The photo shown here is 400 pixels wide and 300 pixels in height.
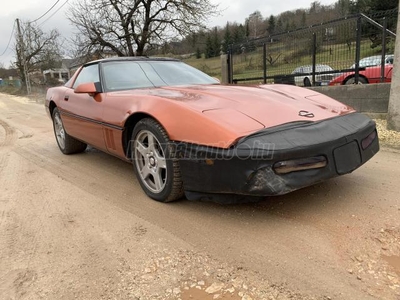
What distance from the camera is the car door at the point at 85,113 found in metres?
3.66

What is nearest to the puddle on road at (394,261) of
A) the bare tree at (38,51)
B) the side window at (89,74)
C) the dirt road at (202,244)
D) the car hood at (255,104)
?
the dirt road at (202,244)

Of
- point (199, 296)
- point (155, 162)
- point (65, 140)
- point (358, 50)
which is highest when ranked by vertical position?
point (358, 50)

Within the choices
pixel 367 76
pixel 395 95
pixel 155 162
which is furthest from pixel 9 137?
pixel 367 76

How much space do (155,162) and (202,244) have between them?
37.2 inches

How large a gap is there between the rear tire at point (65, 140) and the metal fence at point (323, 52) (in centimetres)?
596

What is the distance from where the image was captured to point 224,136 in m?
2.35

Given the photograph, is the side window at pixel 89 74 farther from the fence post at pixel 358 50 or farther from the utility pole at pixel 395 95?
the fence post at pixel 358 50

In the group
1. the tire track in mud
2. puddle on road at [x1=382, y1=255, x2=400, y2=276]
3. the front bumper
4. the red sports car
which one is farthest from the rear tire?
puddle on road at [x1=382, y1=255, x2=400, y2=276]

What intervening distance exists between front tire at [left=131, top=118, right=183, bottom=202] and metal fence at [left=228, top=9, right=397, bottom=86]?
20.7ft

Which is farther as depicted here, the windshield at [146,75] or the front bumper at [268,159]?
the windshield at [146,75]

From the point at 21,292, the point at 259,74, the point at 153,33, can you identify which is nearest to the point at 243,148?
the point at 21,292

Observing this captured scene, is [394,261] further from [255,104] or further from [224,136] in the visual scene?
[255,104]

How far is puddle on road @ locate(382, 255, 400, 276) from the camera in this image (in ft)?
6.38

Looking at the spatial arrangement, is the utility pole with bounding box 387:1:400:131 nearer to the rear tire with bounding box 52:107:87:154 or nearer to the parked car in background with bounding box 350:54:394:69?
the parked car in background with bounding box 350:54:394:69
